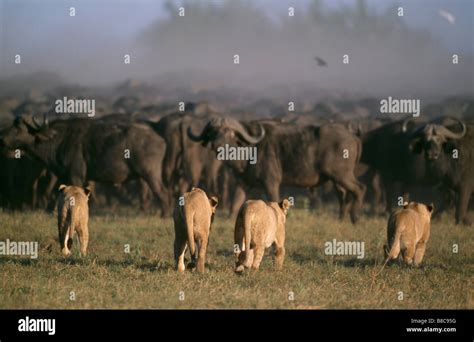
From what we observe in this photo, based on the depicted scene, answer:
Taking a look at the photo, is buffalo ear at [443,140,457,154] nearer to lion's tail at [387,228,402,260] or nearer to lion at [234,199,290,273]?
lion's tail at [387,228,402,260]

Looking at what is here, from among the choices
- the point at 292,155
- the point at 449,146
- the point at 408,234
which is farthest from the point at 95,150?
the point at 408,234

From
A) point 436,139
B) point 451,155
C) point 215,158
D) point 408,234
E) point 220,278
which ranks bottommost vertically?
point 220,278

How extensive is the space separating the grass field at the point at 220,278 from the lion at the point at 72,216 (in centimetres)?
18

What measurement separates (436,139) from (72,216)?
8314 millimetres

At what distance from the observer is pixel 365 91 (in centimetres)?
5575

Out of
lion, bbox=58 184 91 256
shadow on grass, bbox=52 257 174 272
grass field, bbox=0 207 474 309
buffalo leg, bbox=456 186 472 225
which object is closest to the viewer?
grass field, bbox=0 207 474 309

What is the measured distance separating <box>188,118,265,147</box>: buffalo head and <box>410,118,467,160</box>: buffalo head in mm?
2895

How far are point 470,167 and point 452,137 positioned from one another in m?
0.63

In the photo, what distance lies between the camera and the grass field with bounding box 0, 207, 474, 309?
9570 mm

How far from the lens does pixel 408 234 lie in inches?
448

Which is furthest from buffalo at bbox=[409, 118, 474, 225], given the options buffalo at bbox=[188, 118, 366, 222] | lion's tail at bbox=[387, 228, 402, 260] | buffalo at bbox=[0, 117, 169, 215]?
lion's tail at bbox=[387, 228, 402, 260]

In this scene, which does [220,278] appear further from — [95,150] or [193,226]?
[95,150]
